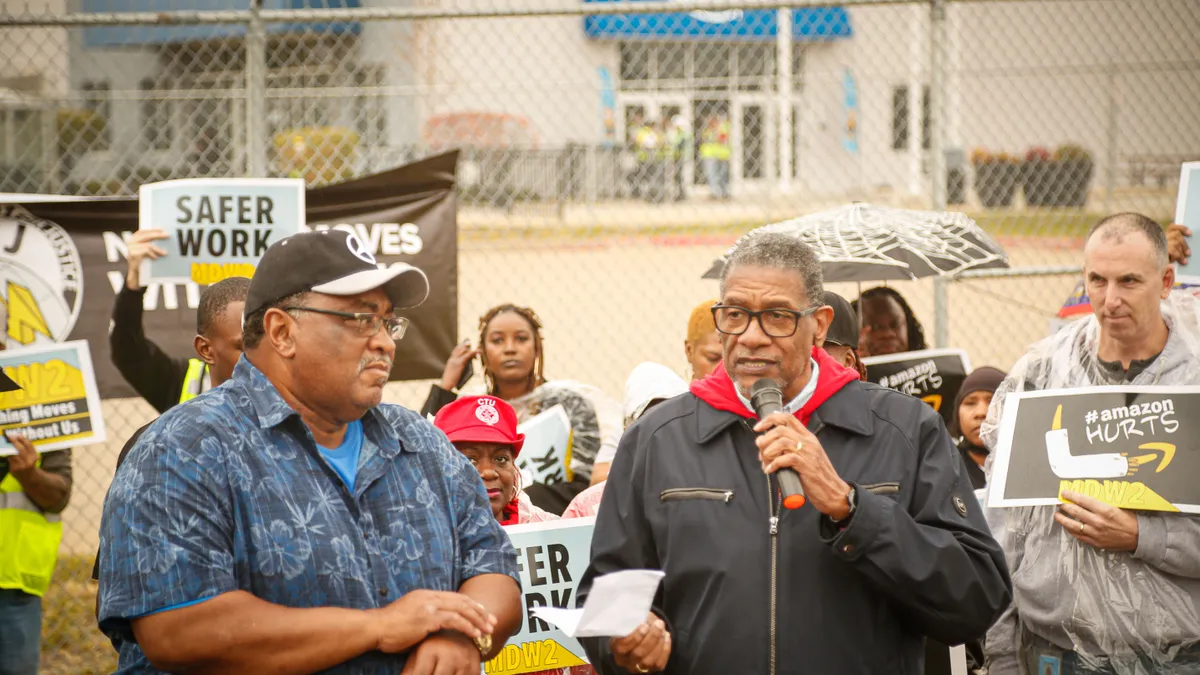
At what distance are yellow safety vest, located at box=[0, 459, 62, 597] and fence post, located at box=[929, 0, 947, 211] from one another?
15.6ft

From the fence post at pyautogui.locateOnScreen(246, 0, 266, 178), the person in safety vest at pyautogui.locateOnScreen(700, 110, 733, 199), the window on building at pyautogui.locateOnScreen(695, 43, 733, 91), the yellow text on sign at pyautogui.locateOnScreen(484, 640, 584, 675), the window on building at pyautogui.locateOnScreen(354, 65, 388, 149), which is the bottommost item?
the yellow text on sign at pyautogui.locateOnScreen(484, 640, 584, 675)

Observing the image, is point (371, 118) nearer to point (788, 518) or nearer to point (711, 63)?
point (711, 63)

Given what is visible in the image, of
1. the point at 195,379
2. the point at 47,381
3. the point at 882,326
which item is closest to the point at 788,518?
the point at 195,379

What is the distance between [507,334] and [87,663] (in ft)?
9.34

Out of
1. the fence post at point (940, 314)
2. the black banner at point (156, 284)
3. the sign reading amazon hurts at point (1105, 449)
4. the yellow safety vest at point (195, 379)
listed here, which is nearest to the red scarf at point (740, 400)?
the sign reading amazon hurts at point (1105, 449)

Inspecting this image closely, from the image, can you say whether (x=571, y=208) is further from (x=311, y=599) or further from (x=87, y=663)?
(x=311, y=599)

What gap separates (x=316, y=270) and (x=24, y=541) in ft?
10.2

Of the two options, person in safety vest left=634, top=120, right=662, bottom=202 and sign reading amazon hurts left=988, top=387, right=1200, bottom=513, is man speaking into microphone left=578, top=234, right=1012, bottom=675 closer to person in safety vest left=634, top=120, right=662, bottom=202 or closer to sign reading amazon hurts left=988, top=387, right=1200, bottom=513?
sign reading amazon hurts left=988, top=387, right=1200, bottom=513

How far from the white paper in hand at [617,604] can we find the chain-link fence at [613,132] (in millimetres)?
3532

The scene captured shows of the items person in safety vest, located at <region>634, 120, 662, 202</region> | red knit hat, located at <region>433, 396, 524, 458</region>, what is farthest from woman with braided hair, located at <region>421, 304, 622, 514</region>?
person in safety vest, located at <region>634, 120, 662, 202</region>

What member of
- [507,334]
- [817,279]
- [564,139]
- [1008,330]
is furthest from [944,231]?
[564,139]

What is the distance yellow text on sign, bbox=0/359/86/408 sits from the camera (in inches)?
203

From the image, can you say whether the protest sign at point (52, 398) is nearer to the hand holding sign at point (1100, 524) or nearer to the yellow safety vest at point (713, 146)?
the hand holding sign at point (1100, 524)

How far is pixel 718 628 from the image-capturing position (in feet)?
9.25
